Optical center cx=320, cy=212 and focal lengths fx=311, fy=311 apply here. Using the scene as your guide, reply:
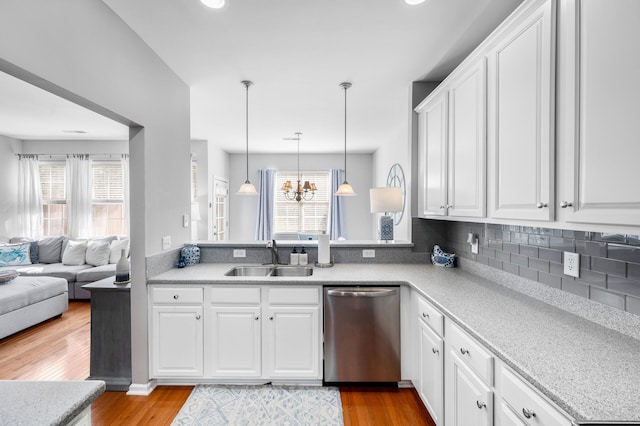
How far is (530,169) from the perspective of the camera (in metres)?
1.44

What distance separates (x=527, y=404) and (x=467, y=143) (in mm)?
1485

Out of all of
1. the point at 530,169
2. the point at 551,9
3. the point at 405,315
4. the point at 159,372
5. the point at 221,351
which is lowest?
the point at 159,372

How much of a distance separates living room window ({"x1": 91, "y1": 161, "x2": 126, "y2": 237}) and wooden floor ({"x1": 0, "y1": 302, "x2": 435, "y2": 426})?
2.71 meters

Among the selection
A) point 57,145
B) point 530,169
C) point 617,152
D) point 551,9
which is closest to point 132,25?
point 551,9

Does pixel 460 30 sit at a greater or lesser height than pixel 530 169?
greater

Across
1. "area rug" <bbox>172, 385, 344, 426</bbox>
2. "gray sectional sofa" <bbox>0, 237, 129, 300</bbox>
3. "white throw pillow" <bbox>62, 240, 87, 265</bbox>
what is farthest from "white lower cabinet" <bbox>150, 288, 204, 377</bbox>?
"white throw pillow" <bbox>62, 240, 87, 265</bbox>

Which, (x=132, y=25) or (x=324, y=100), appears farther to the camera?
(x=324, y=100)

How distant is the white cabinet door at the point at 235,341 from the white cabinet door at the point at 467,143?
5.50 ft

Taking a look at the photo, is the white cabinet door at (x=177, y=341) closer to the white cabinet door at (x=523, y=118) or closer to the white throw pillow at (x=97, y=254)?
the white cabinet door at (x=523, y=118)

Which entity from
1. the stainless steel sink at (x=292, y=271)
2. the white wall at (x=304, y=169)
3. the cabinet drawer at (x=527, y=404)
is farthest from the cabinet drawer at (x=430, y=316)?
the white wall at (x=304, y=169)

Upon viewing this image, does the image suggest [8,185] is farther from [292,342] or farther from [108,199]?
[292,342]

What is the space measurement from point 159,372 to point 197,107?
2.87 meters

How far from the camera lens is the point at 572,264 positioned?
1566 millimetres

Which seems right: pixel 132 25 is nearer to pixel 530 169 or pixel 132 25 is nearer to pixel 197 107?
pixel 197 107
